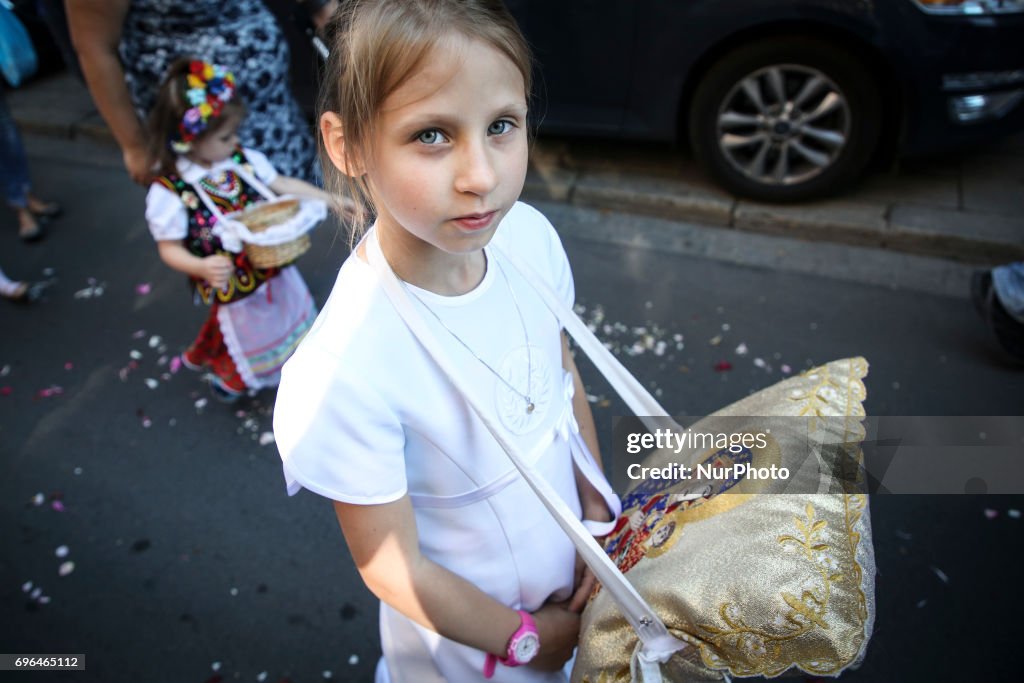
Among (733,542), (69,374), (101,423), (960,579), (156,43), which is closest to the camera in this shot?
(733,542)

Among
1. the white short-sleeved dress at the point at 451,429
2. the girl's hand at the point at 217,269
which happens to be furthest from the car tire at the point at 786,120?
the white short-sleeved dress at the point at 451,429

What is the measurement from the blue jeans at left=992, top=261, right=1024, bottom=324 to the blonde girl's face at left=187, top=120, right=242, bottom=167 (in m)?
3.17

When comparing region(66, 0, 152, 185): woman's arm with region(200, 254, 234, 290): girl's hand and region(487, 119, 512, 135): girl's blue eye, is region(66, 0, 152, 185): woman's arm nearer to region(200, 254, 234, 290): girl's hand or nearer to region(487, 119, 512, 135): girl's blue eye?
region(200, 254, 234, 290): girl's hand

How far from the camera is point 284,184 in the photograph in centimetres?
287

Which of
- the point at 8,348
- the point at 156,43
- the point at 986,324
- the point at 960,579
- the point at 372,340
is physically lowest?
the point at 8,348

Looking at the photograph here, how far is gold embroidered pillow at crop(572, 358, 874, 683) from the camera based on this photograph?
0.95 metres

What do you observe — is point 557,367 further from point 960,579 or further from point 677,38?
point 677,38

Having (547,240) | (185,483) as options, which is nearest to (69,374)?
(185,483)

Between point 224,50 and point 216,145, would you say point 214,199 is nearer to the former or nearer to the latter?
point 216,145

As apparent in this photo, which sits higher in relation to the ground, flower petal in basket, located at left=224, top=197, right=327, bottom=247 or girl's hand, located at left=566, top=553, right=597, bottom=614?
girl's hand, located at left=566, top=553, right=597, bottom=614

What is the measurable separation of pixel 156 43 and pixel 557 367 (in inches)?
88.2

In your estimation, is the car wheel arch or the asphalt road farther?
the car wheel arch

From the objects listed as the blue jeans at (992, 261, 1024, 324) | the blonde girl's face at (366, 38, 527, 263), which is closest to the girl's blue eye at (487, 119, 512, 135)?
the blonde girl's face at (366, 38, 527, 263)

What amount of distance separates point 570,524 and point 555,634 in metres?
0.44
